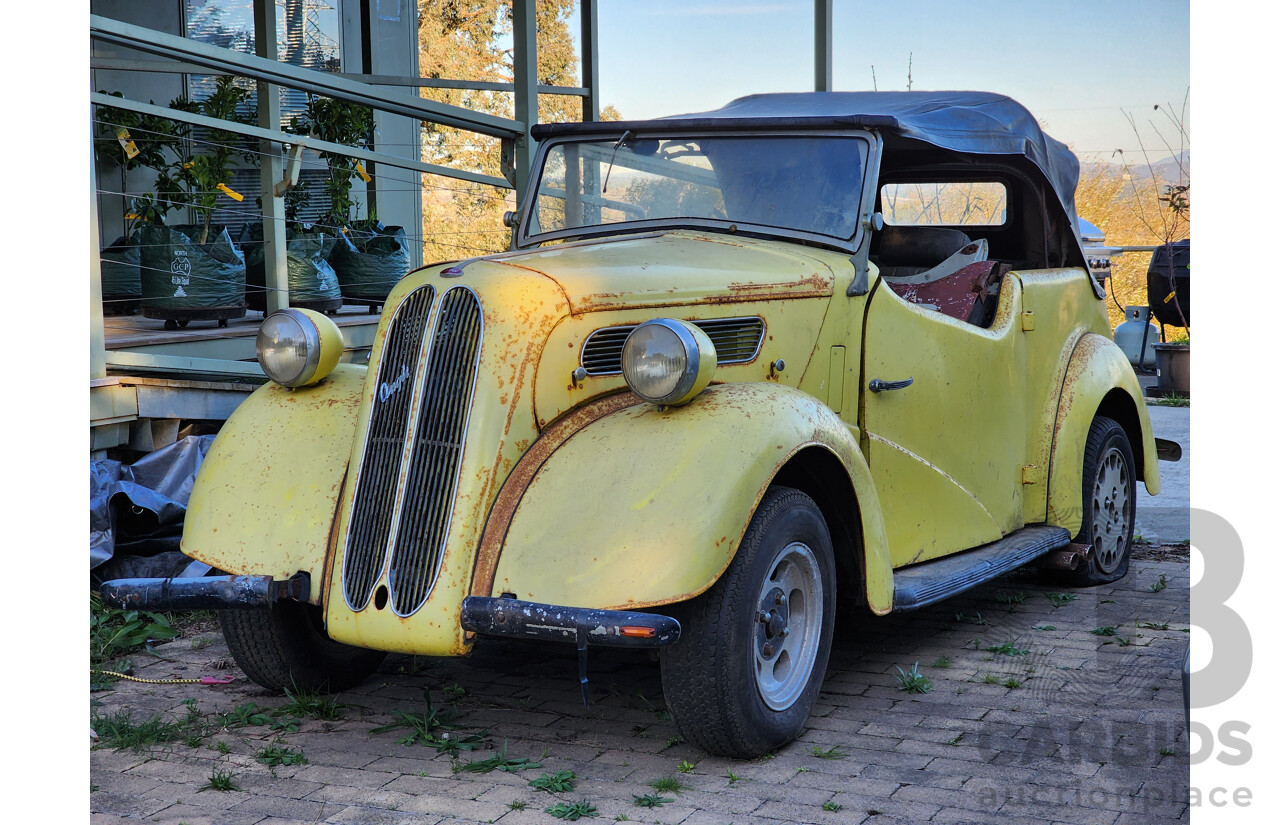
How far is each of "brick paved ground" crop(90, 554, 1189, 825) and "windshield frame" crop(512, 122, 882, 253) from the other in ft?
4.96

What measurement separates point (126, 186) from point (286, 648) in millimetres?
6921

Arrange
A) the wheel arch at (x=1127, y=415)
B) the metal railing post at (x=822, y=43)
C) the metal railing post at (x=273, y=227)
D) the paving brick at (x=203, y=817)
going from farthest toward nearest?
the metal railing post at (x=822, y=43) → the metal railing post at (x=273, y=227) → the wheel arch at (x=1127, y=415) → the paving brick at (x=203, y=817)

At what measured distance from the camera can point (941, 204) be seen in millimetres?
5855

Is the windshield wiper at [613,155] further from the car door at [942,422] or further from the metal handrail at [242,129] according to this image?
the metal handrail at [242,129]

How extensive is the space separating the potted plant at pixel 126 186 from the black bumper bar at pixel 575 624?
18.2 feet

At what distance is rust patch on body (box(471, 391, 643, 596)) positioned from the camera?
3.15 meters

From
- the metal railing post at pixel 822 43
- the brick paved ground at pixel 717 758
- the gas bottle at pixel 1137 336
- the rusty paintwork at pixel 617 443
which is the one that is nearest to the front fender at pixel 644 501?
the rusty paintwork at pixel 617 443

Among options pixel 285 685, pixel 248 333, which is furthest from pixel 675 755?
pixel 248 333

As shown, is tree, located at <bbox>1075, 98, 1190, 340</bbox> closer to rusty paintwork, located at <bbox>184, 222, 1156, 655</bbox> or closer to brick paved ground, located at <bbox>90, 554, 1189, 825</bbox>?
rusty paintwork, located at <bbox>184, 222, 1156, 655</bbox>

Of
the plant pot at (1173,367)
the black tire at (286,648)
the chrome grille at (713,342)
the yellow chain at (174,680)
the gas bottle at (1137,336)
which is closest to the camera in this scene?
the chrome grille at (713,342)

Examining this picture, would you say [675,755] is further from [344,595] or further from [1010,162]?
[1010,162]

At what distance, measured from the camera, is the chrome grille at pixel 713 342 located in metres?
3.49

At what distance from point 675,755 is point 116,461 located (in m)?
3.17

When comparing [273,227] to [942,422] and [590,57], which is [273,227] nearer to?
[590,57]
